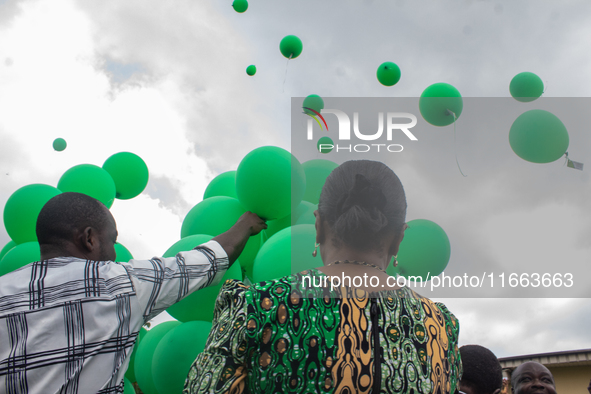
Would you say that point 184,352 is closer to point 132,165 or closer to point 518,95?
point 132,165

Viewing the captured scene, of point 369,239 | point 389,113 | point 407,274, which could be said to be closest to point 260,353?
point 369,239

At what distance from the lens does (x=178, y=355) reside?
185 centimetres

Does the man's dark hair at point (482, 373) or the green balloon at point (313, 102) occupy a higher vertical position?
the green balloon at point (313, 102)

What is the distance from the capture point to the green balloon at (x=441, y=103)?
2914 mm

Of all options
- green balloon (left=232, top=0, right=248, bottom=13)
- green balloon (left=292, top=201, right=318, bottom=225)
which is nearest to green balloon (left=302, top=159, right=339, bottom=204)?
green balloon (left=292, top=201, right=318, bottom=225)

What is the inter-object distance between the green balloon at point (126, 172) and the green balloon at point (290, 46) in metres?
1.73

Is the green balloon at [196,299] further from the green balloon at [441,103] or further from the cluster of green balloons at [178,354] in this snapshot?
the green balloon at [441,103]

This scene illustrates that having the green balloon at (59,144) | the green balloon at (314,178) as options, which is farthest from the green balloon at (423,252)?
the green balloon at (59,144)

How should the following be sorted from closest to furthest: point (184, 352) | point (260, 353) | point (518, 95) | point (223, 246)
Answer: point (260, 353), point (223, 246), point (184, 352), point (518, 95)

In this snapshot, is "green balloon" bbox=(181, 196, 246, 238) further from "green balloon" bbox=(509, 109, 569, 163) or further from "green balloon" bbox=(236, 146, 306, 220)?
"green balloon" bbox=(509, 109, 569, 163)

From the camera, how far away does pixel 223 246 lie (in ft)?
5.56

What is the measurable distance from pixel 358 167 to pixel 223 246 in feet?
2.47

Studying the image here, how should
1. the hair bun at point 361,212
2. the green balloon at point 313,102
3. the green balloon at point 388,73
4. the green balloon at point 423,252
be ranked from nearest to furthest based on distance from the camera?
1. the hair bun at point 361,212
2. the green balloon at point 423,252
3. the green balloon at point 388,73
4. the green balloon at point 313,102

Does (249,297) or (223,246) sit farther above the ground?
(223,246)
